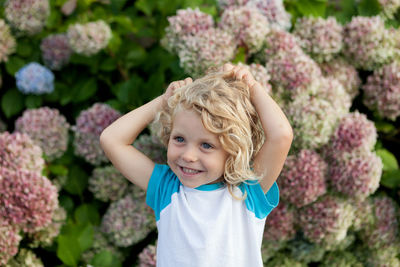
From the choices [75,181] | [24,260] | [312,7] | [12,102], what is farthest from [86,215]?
[312,7]

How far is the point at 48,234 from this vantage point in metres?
2.51

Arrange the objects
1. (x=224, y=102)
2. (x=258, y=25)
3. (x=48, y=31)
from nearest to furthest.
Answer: (x=224, y=102) → (x=258, y=25) → (x=48, y=31)

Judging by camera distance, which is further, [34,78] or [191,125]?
[34,78]

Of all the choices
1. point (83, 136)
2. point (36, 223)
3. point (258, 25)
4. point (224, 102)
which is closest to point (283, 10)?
point (258, 25)

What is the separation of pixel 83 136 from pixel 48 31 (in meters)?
1.00

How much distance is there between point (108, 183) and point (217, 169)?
1.27m

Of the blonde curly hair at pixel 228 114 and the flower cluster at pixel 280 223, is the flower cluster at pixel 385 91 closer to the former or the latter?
the flower cluster at pixel 280 223

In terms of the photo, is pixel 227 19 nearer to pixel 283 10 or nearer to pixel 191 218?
pixel 283 10

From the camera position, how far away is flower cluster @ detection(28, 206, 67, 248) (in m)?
2.48

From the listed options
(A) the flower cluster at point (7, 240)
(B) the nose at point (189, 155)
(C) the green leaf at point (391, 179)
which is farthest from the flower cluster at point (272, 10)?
(A) the flower cluster at point (7, 240)

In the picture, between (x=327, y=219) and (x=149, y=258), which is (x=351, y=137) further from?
(x=149, y=258)

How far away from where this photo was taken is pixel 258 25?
252cm

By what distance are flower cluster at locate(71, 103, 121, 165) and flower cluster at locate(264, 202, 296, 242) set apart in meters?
0.94

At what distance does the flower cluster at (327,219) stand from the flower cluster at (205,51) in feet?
2.75
